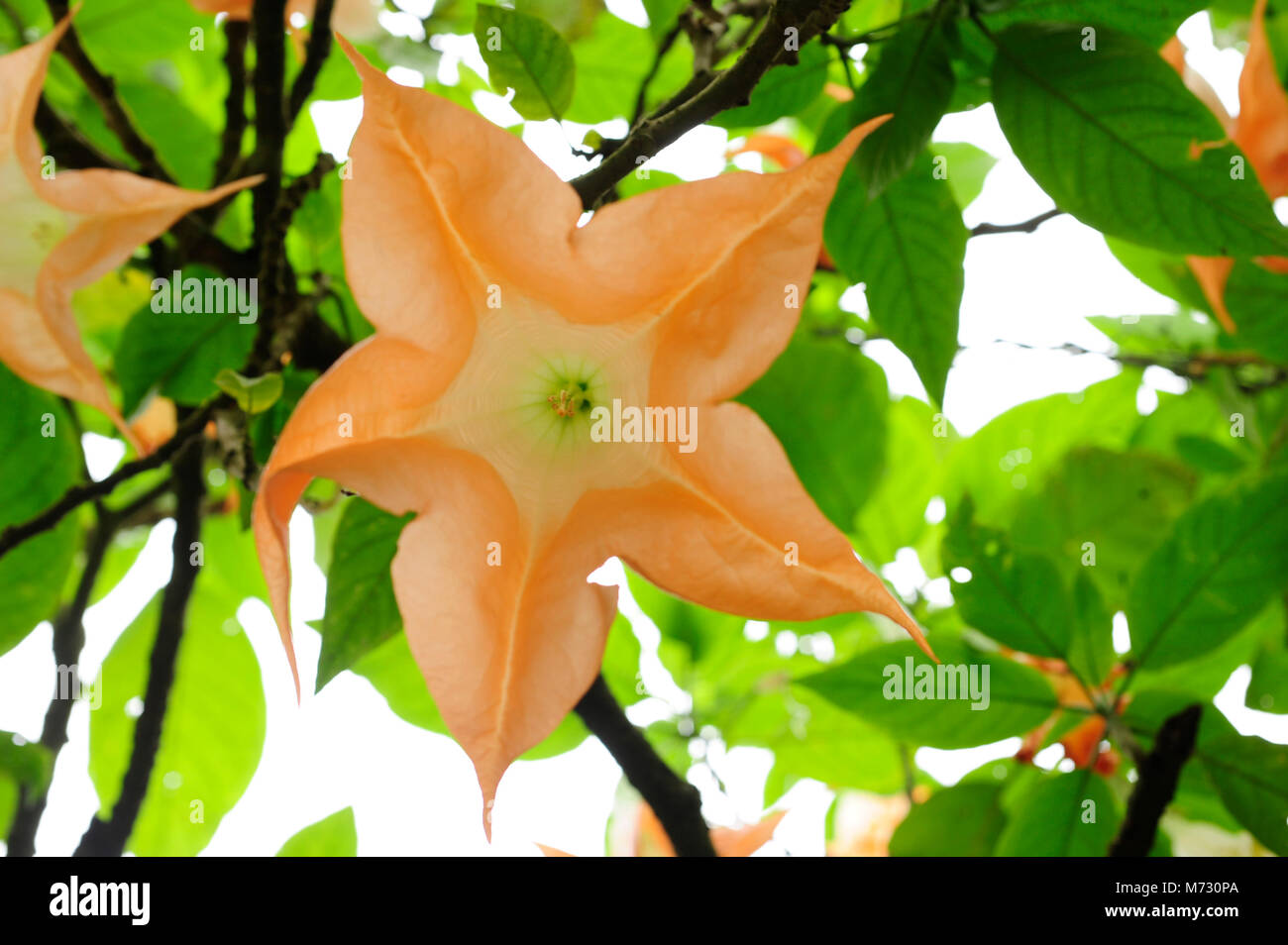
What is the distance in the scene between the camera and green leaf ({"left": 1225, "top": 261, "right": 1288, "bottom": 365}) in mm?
981

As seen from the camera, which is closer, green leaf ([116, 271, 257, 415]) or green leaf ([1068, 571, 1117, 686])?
green leaf ([116, 271, 257, 415])

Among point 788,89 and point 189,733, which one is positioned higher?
point 788,89

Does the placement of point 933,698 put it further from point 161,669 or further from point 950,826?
point 161,669

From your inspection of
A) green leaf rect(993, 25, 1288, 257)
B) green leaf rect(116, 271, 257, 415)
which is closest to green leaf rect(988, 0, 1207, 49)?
green leaf rect(993, 25, 1288, 257)

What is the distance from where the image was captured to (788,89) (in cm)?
73

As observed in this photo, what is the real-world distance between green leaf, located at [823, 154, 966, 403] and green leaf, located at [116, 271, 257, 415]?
419 mm

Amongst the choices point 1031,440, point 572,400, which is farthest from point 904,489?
point 572,400

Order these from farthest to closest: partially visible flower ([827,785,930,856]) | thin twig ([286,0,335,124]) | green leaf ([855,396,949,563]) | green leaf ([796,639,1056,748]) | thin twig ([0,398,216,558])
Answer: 1. partially visible flower ([827,785,930,856])
2. green leaf ([855,396,949,563])
3. green leaf ([796,639,1056,748])
4. thin twig ([286,0,335,124])
5. thin twig ([0,398,216,558])

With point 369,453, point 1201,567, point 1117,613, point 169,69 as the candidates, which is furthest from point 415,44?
point 1117,613

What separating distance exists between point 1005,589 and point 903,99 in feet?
1.37

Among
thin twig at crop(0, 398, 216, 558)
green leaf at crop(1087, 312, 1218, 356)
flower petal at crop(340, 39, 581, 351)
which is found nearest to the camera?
flower petal at crop(340, 39, 581, 351)

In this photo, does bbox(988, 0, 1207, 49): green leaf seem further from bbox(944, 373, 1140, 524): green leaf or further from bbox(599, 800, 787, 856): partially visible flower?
bbox(599, 800, 787, 856): partially visible flower

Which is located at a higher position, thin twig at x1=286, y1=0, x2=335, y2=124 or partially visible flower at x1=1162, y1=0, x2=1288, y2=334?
thin twig at x1=286, y1=0, x2=335, y2=124

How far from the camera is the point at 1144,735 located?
3.00ft
